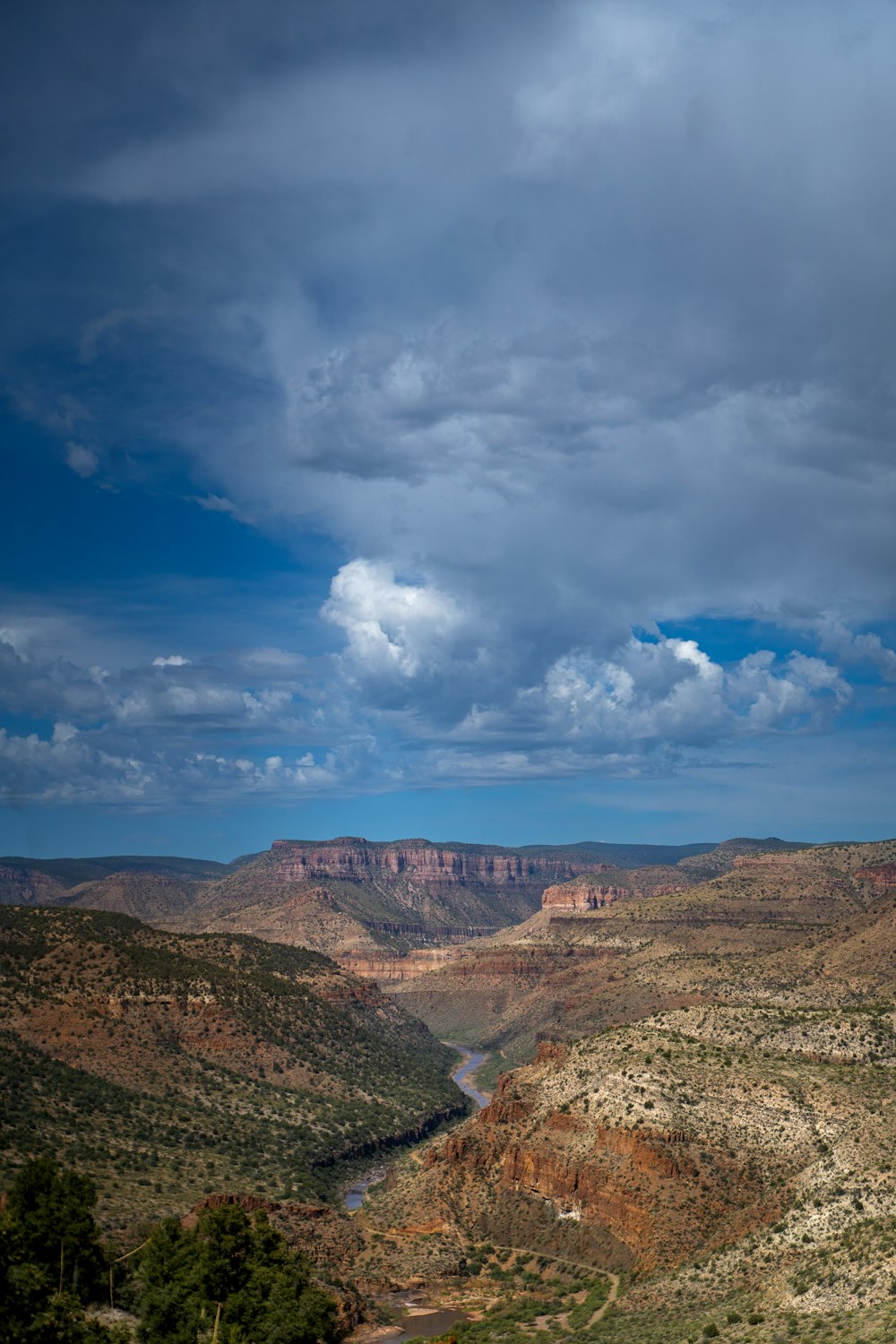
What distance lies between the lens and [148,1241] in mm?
68438

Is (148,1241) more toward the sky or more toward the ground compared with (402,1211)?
more toward the sky

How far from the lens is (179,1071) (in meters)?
125

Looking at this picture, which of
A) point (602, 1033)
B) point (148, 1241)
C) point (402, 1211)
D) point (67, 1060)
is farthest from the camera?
point (67, 1060)

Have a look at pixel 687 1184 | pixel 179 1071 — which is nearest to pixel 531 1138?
pixel 687 1184

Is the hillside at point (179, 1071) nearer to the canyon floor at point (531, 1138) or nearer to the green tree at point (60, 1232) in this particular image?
the canyon floor at point (531, 1138)

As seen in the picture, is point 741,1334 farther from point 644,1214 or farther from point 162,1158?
point 162,1158

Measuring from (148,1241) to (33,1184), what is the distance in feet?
23.3

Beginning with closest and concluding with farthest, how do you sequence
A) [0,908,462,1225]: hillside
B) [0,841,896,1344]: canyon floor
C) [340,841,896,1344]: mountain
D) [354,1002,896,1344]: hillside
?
1. [354,1002,896,1344]: hillside
2. [340,841,896,1344]: mountain
3. [0,841,896,1344]: canyon floor
4. [0,908,462,1225]: hillside

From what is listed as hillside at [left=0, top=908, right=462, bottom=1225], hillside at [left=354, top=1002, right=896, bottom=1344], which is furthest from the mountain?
hillside at [left=0, top=908, right=462, bottom=1225]

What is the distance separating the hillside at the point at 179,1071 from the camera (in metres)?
99.5

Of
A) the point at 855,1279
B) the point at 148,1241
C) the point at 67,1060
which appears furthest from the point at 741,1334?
the point at 67,1060

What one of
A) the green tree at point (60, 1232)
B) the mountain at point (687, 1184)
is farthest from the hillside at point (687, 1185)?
the green tree at point (60, 1232)

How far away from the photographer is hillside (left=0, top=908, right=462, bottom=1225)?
99.5 m

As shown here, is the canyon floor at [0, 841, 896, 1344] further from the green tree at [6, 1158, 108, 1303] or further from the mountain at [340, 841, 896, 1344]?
the green tree at [6, 1158, 108, 1303]
